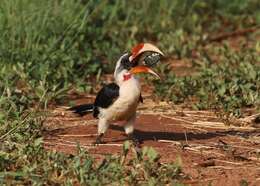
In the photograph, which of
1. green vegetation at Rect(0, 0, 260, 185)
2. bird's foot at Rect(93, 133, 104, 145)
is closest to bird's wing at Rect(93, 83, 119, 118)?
bird's foot at Rect(93, 133, 104, 145)

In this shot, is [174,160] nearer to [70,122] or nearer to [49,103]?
[70,122]

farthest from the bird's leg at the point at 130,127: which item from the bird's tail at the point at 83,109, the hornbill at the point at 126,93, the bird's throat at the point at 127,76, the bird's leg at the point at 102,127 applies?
the bird's tail at the point at 83,109

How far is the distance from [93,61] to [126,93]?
2441mm

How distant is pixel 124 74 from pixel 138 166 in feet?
3.38

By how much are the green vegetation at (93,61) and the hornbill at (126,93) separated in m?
0.47

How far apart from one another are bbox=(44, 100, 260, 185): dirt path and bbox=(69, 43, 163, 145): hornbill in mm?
164

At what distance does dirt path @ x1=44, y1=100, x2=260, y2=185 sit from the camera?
5.23 m

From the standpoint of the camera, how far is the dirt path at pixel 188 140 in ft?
17.2

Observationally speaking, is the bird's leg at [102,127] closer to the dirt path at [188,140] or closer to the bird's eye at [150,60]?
the dirt path at [188,140]

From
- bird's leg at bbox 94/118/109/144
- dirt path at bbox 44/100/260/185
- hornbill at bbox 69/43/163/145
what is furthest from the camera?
bird's leg at bbox 94/118/109/144

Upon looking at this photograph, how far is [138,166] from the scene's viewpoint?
495cm

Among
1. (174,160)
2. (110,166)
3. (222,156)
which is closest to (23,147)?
(110,166)

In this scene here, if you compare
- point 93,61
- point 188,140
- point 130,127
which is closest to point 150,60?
point 130,127

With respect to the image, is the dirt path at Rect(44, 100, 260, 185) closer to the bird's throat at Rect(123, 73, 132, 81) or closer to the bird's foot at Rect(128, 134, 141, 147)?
the bird's foot at Rect(128, 134, 141, 147)
